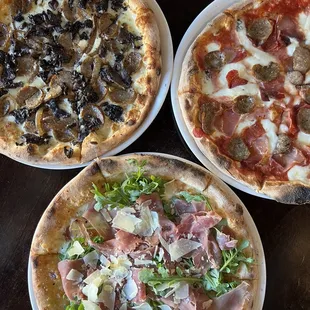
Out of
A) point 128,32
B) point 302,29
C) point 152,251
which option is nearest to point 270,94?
point 302,29

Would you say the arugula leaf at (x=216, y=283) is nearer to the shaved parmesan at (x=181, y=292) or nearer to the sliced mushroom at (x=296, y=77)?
the shaved parmesan at (x=181, y=292)

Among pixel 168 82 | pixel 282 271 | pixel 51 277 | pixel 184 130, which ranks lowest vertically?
pixel 282 271

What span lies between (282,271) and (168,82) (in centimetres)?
128

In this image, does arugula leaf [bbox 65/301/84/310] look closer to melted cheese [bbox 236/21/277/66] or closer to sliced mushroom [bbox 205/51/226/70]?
sliced mushroom [bbox 205/51/226/70]

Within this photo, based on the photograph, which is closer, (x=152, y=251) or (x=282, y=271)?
(x=152, y=251)

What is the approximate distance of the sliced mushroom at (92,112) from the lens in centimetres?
324

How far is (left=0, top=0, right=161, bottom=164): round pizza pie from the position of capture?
322cm

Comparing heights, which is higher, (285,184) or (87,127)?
(87,127)

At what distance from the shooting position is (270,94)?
10.6 feet

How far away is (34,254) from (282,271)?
1.42 meters

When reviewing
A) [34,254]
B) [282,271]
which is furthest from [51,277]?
[282,271]

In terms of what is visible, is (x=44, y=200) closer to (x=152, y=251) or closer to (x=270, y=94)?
(x=152, y=251)

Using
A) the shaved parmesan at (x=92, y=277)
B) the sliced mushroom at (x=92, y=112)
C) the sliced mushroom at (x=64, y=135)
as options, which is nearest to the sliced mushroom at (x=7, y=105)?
the sliced mushroom at (x=64, y=135)

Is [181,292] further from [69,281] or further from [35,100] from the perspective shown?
[35,100]
